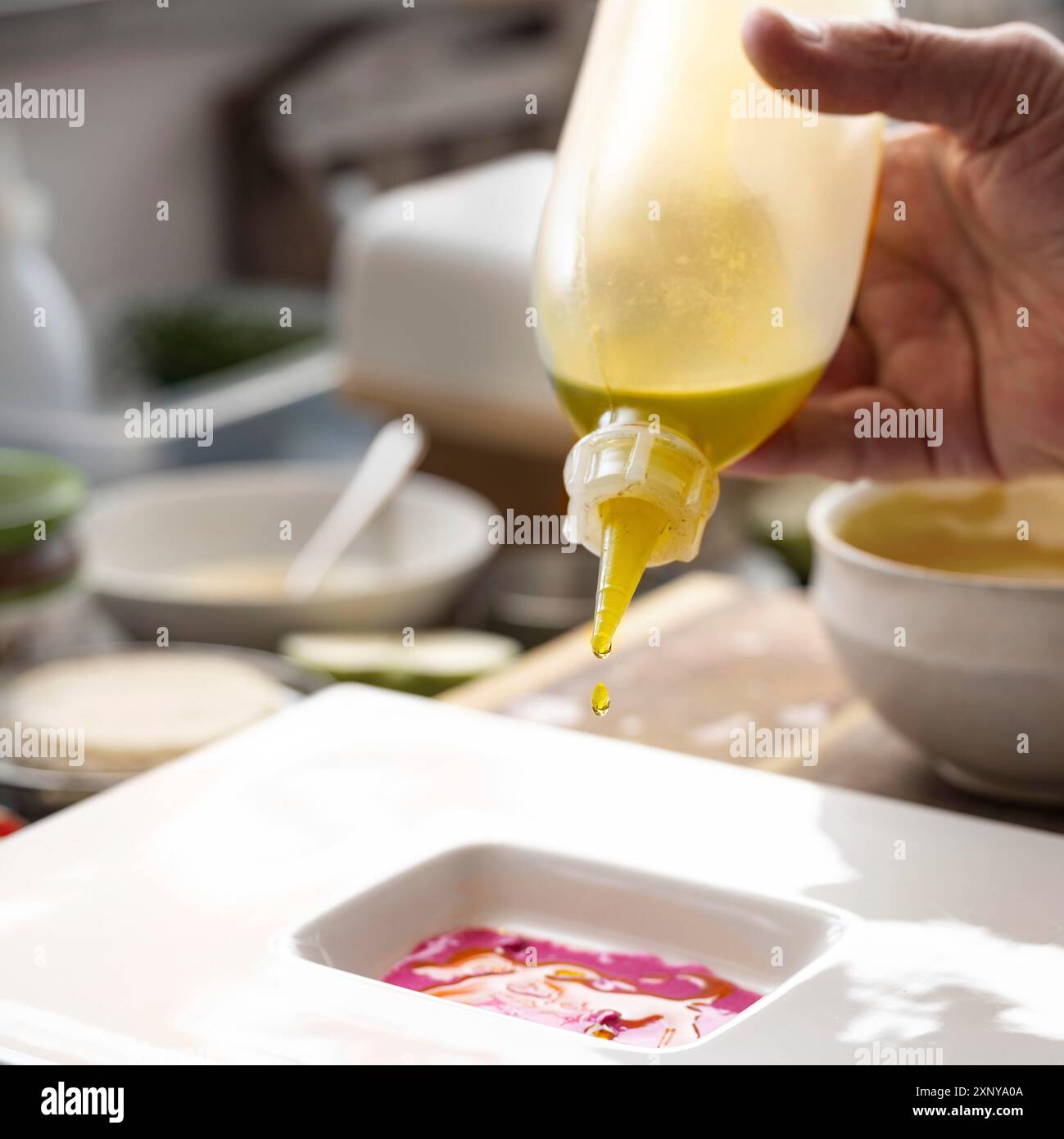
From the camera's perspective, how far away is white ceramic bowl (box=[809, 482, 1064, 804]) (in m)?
0.75

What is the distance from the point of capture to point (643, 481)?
58 centimetres

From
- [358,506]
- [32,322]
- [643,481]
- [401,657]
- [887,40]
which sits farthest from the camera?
[32,322]

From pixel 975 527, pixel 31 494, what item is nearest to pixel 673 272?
pixel 975 527

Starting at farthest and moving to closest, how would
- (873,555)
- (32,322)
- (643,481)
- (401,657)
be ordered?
1. (32,322)
2. (401,657)
3. (873,555)
4. (643,481)

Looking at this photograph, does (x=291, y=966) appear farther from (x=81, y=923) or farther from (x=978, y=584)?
(x=978, y=584)

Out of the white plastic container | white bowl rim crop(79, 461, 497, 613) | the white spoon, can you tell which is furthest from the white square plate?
the white plastic container

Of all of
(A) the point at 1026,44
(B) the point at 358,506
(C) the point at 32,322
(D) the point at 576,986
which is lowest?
(D) the point at 576,986

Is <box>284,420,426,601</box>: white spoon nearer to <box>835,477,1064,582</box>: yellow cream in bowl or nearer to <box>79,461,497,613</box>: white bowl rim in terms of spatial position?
<box>79,461,497,613</box>: white bowl rim

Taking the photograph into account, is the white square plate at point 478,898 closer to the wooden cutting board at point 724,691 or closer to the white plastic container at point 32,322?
the wooden cutting board at point 724,691

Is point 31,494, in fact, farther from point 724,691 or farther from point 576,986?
point 576,986

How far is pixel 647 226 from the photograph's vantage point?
0.61 m

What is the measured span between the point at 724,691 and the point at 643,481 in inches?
16.9

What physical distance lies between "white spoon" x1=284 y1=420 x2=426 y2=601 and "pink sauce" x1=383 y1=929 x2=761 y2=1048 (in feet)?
1.80

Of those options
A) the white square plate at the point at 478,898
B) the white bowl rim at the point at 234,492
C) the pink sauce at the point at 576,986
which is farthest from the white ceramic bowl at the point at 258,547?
the pink sauce at the point at 576,986
